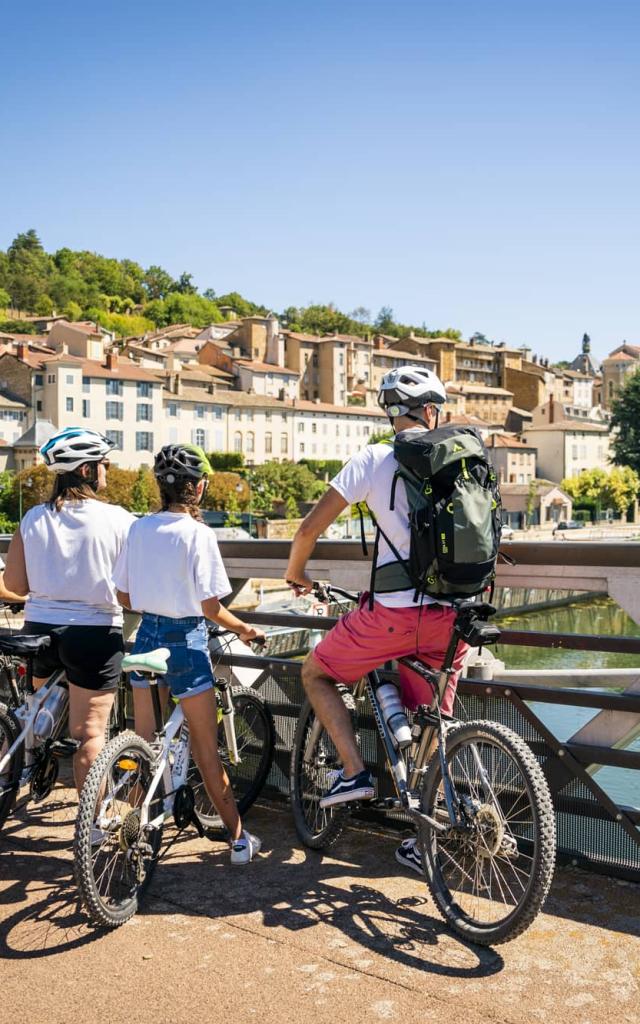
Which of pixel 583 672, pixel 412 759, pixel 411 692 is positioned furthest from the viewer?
pixel 583 672

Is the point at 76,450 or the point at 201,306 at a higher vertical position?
the point at 201,306

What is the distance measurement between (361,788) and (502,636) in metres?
0.84

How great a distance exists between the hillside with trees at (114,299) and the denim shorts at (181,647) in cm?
15308

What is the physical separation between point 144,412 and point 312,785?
99.4 m

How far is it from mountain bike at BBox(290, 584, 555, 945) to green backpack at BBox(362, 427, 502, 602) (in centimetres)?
13

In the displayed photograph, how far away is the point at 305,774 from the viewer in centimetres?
459

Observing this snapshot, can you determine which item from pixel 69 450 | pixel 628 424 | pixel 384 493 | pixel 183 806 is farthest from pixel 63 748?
pixel 628 424

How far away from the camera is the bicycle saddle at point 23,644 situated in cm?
426

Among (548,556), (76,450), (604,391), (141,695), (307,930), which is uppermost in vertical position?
(604,391)

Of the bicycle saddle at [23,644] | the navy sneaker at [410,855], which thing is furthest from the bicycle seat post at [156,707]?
the navy sneaker at [410,855]

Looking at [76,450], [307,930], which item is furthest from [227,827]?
[76,450]

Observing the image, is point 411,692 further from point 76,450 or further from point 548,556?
point 76,450

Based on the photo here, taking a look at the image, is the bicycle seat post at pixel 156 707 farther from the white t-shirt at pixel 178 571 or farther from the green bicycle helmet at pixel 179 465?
the green bicycle helmet at pixel 179 465

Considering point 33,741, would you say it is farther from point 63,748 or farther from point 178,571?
point 178,571
